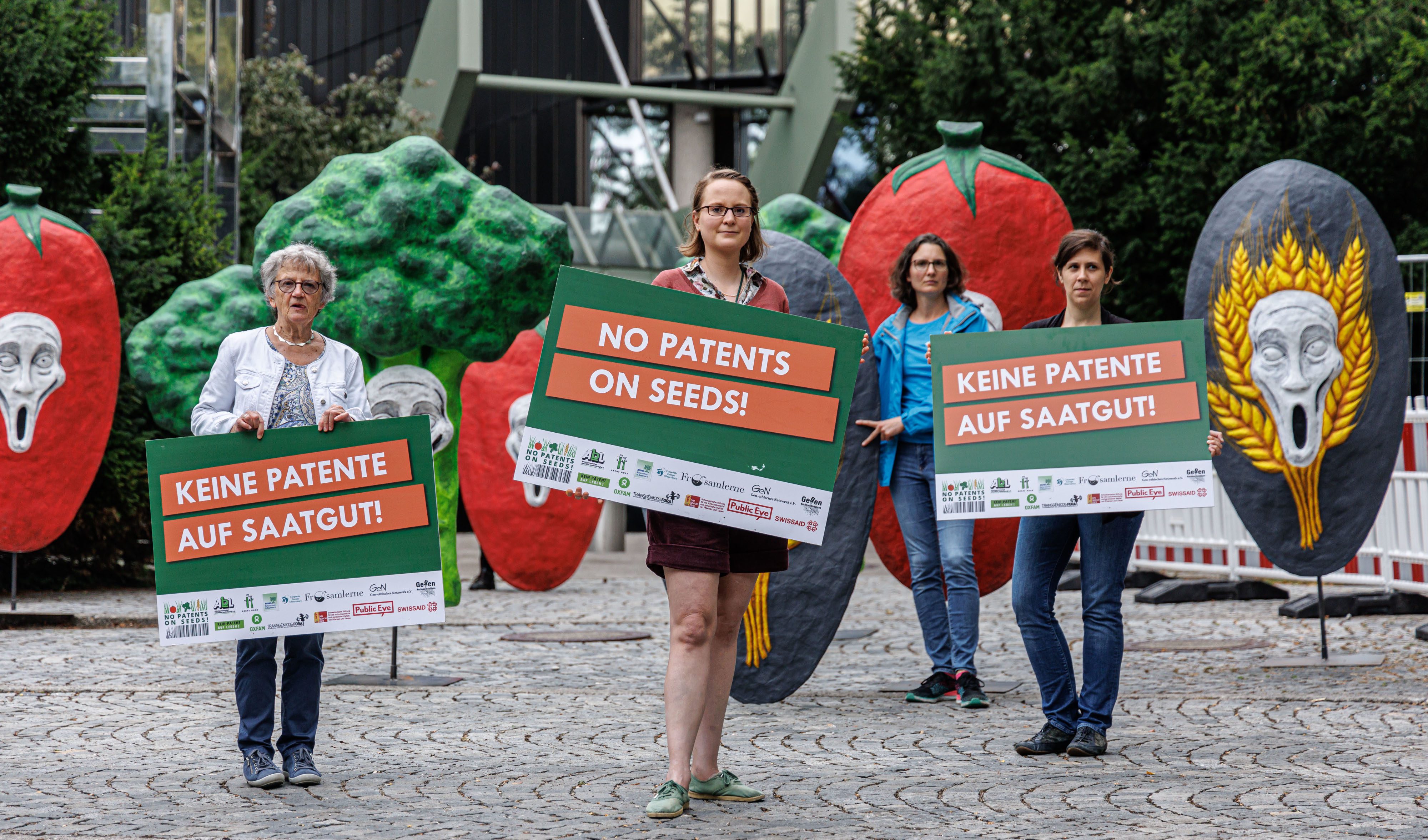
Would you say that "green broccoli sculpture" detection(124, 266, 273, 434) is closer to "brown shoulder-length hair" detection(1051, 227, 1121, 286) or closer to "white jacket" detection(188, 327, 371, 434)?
"white jacket" detection(188, 327, 371, 434)

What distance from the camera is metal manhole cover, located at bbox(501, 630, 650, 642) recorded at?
853 centimetres

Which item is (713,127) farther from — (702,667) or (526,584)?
(702,667)

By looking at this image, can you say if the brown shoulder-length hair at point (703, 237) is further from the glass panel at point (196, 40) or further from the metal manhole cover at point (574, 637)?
the glass panel at point (196, 40)

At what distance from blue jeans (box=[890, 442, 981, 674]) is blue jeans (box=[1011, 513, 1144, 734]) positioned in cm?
93

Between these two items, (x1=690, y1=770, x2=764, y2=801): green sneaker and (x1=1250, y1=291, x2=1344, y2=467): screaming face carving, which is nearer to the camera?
(x1=690, y1=770, x2=764, y2=801): green sneaker

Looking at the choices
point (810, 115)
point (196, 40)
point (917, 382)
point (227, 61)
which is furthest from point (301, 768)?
point (810, 115)

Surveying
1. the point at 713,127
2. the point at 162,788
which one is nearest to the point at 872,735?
the point at 162,788

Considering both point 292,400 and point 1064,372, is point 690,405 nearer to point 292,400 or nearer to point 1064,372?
point 292,400

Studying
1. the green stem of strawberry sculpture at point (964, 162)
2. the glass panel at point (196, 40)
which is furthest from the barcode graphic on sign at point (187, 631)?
A: the glass panel at point (196, 40)

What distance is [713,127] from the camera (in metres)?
25.2

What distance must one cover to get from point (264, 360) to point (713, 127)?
69.5 feet

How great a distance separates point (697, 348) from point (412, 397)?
3858 mm

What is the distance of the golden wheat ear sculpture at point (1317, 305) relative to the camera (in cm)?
664

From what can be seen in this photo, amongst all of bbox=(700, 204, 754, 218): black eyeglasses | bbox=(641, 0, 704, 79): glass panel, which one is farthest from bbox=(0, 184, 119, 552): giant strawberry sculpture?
bbox=(641, 0, 704, 79): glass panel
